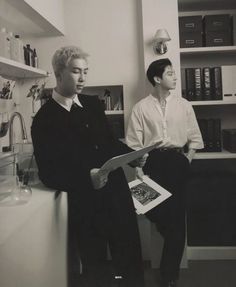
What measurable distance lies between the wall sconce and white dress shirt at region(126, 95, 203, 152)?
367 millimetres

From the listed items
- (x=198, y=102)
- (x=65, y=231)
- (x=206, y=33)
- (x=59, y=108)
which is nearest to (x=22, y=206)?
(x=65, y=231)

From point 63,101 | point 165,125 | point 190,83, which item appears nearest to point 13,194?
A: point 63,101

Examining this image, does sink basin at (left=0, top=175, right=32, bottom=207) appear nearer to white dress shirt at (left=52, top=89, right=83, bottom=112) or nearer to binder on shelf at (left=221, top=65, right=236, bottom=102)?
white dress shirt at (left=52, top=89, right=83, bottom=112)

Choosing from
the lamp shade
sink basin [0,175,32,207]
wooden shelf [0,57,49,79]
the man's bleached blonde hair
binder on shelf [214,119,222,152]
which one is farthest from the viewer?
binder on shelf [214,119,222,152]

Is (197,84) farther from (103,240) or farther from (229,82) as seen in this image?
(103,240)

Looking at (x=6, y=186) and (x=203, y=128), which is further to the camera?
(x=203, y=128)

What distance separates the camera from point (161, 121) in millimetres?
2703

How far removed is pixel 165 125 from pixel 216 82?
0.55m

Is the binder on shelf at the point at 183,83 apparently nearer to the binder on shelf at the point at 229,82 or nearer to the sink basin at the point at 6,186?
the binder on shelf at the point at 229,82

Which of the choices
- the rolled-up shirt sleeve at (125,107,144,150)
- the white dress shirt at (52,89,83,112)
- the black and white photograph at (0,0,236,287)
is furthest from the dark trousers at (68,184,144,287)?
the rolled-up shirt sleeve at (125,107,144,150)

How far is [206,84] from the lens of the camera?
2893mm

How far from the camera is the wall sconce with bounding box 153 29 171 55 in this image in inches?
106

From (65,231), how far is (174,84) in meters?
1.34

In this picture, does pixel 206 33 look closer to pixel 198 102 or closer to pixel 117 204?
pixel 198 102
